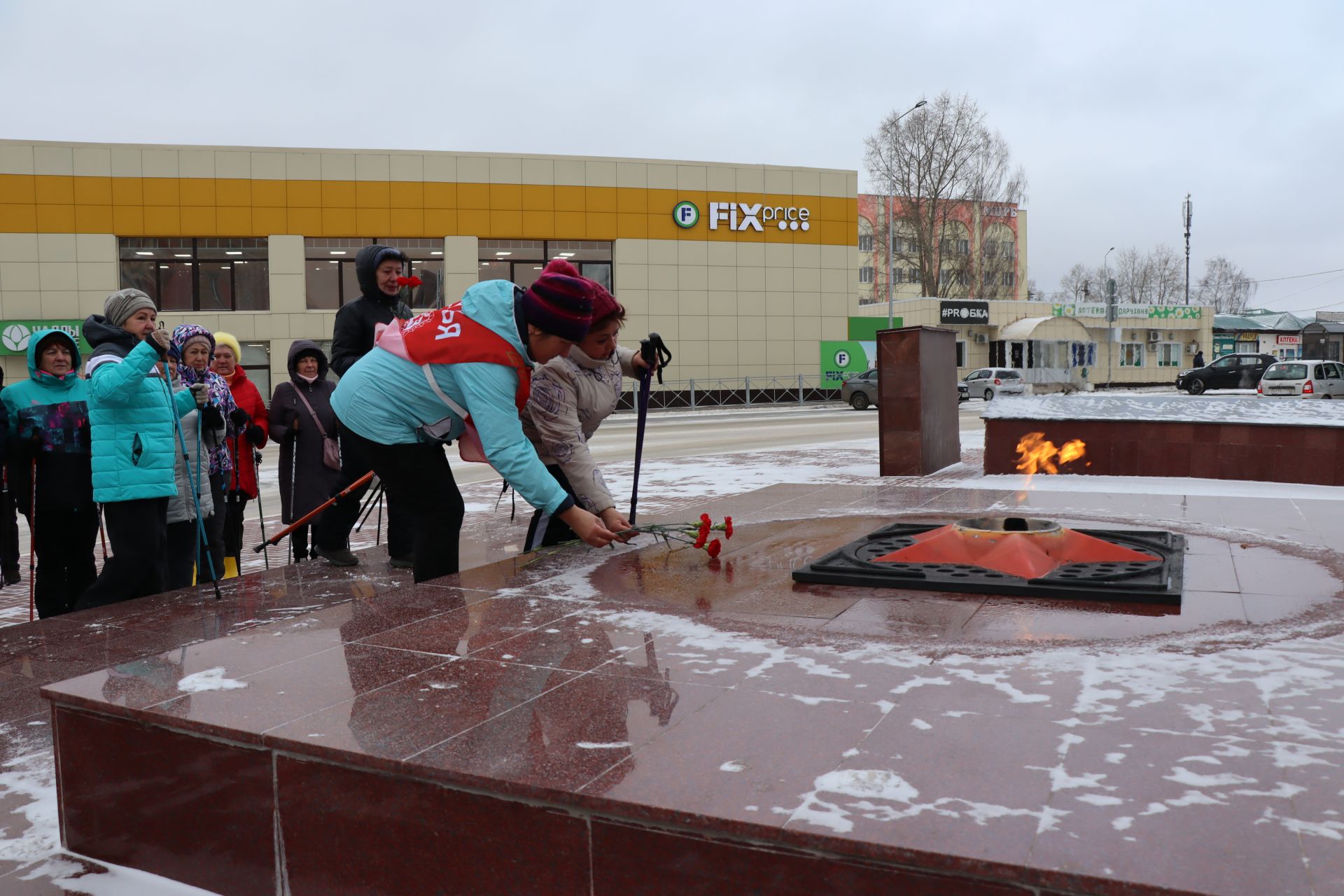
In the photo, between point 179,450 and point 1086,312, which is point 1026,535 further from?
point 1086,312

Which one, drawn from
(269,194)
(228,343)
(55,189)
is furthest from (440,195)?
(228,343)

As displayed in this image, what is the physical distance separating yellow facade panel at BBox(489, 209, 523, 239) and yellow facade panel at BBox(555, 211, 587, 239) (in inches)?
45.8

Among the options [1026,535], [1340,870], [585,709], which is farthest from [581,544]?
[1340,870]

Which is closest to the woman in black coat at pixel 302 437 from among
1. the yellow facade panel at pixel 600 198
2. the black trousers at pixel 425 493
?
the black trousers at pixel 425 493

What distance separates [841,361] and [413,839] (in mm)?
34746

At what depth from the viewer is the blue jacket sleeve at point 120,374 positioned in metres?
4.41

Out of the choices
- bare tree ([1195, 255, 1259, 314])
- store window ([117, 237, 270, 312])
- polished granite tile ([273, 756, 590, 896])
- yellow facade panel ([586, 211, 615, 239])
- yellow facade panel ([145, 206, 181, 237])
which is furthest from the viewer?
bare tree ([1195, 255, 1259, 314])

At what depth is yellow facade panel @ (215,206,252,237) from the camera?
30.2m

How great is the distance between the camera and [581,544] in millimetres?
5035

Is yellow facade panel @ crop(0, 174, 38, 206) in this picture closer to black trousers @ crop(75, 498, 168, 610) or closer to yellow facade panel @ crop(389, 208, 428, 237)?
yellow facade panel @ crop(389, 208, 428, 237)

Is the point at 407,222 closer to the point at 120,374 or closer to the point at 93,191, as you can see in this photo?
the point at 93,191

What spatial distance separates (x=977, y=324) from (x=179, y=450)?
44313 mm

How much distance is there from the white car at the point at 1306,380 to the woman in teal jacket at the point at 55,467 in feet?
96.1

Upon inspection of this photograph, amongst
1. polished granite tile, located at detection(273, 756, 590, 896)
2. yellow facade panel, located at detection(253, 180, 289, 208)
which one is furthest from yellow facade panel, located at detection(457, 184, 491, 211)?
polished granite tile, located at detection(273, 756, 590, 896)
